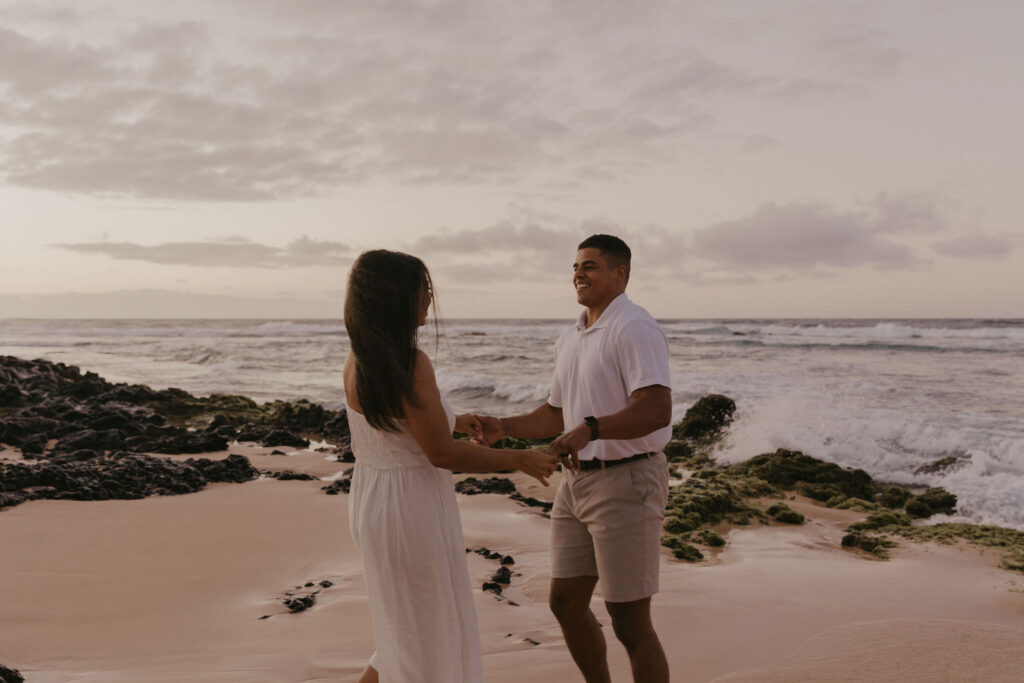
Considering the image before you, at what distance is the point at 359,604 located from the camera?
5.27 m

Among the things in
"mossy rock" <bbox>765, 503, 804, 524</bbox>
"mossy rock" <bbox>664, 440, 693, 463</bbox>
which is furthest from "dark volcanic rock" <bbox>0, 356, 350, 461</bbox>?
"mossy rock" <bbox>765, 503, 804, 524</bbox>

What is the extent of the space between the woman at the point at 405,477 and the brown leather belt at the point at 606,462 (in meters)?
0.66

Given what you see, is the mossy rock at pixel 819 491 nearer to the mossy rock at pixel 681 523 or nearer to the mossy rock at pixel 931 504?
the mossy rock at pixel 931 504

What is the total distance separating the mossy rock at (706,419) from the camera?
1309cm

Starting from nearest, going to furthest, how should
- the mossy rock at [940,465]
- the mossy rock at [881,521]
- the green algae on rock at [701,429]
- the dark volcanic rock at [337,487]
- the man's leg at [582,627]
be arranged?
the man's leg at [582,627]
the mossy rock at [881,521]
the dark volcanic rock at [337,487]
the mossy rock at [940,465]
the green algae on rock at [701,429]

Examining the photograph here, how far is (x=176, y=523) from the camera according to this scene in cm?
732

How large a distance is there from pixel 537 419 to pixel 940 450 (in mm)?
10658

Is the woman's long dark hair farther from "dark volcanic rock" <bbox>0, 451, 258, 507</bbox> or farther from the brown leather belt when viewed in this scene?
"dark volcanic rock" <bbox>0, 451, 258, 507</bbox>

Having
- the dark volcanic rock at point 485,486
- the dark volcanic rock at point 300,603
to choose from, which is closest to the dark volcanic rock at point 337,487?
the dark volcanic rock at point 485,486

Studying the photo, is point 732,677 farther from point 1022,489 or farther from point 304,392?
point 304,392

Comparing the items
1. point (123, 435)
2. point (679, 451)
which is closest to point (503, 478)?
point (679, 451)

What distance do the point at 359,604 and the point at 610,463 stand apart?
9.14 feet

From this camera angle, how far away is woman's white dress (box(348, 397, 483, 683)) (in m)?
2.67

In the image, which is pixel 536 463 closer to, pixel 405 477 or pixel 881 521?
pixel 405 477
